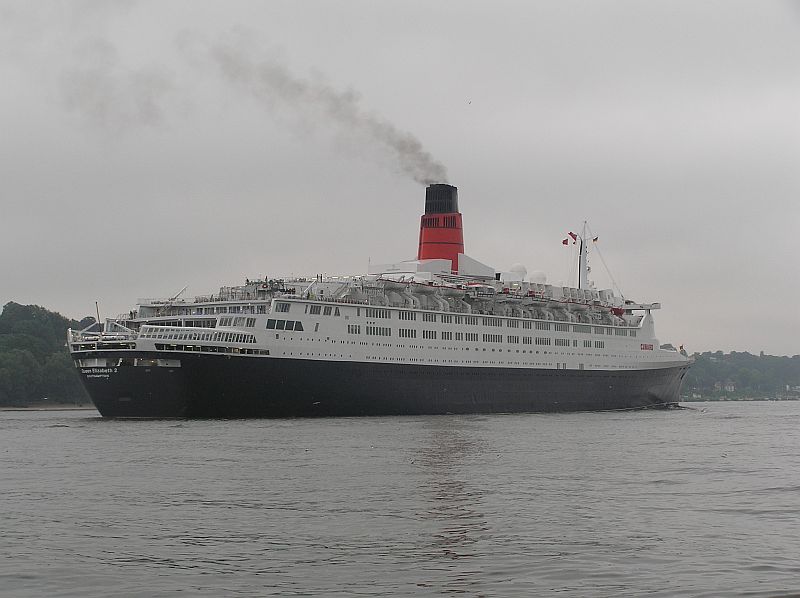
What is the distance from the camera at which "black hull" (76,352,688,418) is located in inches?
2621

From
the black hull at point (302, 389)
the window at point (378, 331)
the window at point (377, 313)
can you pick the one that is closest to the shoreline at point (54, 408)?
the black hull at point (302, 389)

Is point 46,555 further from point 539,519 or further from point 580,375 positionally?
point 580,375

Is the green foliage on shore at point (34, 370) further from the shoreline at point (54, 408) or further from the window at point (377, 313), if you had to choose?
the window at point (377, 313)

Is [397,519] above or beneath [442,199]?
beneath

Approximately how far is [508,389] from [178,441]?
42.7 meters

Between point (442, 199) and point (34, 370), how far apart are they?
6320cm

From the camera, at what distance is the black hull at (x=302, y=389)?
6656cm

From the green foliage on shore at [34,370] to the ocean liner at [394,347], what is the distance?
55062 mm

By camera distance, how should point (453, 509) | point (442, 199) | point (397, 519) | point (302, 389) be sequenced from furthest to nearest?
point (442, 199)
point (302, 389)
point (453, 509)
point (397, 519)

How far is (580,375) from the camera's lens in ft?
315

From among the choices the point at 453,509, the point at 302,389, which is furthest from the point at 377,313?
the point at 453,509

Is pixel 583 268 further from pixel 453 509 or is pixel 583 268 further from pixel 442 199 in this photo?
pixel 453 509

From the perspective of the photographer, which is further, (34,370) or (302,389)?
(34,370)

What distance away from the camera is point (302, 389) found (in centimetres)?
7019
